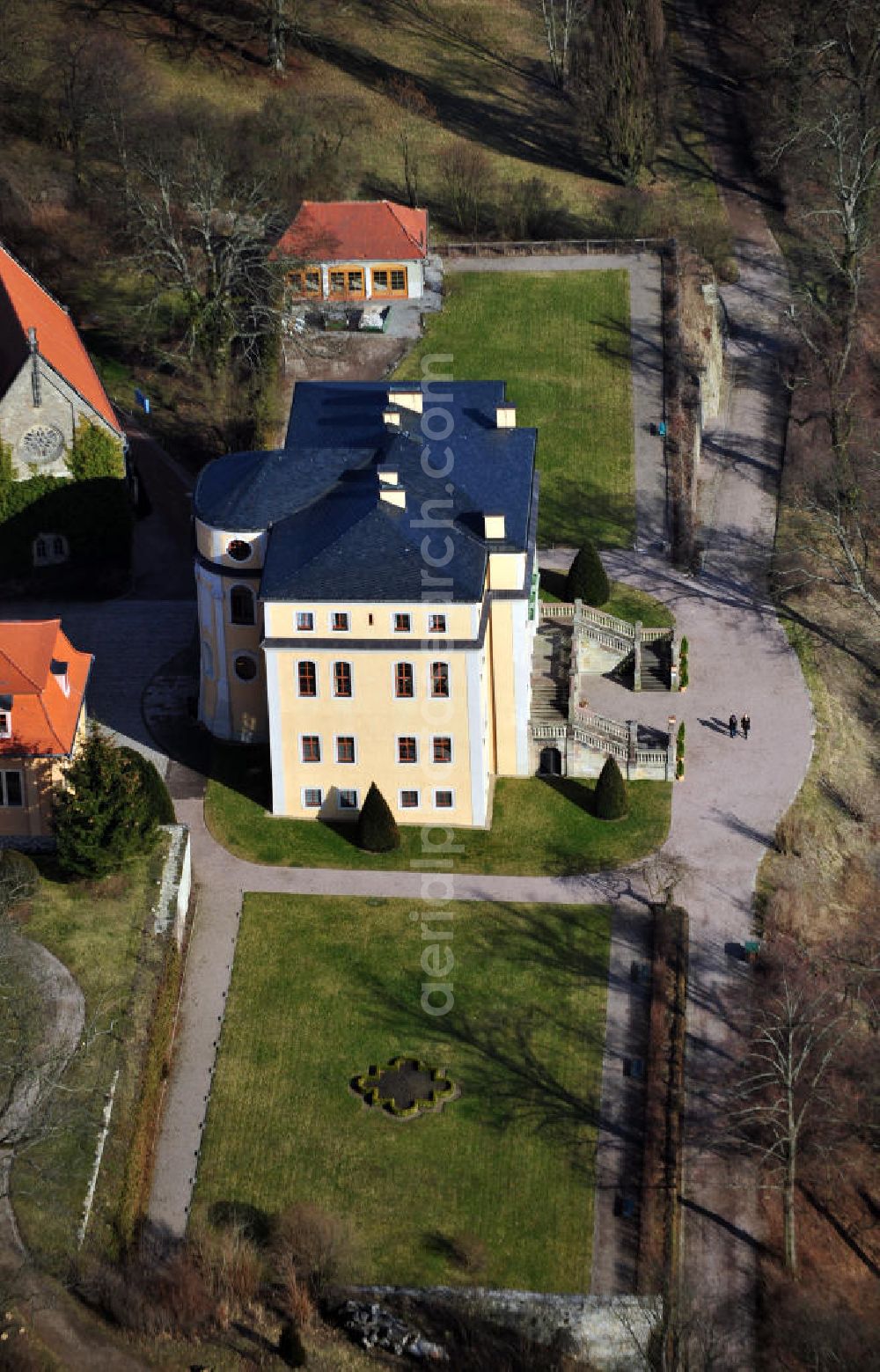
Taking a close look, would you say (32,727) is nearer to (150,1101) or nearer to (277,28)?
(150,1101)

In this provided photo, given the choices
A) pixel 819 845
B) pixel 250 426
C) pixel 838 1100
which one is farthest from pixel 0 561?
pixel 838 1100

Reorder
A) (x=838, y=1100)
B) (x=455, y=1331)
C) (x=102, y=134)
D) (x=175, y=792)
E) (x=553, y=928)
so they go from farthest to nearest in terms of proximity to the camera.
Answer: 1. (x=102, y=134)
2. (x=175, y=792)
3. (x=553, y=928)
4. (x=838, y=1100)
5. (x=455, y=1331)

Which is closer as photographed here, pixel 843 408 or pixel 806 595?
pixel 806 595

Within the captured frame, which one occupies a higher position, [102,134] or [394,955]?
[102,134]

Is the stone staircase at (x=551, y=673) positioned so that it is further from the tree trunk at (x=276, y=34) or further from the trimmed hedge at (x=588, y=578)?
the tree trunk at (x=276, y=34)

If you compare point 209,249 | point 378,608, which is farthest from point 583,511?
point 378,608

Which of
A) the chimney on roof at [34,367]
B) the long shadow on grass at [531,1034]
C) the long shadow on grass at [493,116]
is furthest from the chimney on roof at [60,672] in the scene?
the long shadow on grass at [493,116]

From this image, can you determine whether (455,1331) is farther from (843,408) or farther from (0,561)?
(843,408)
